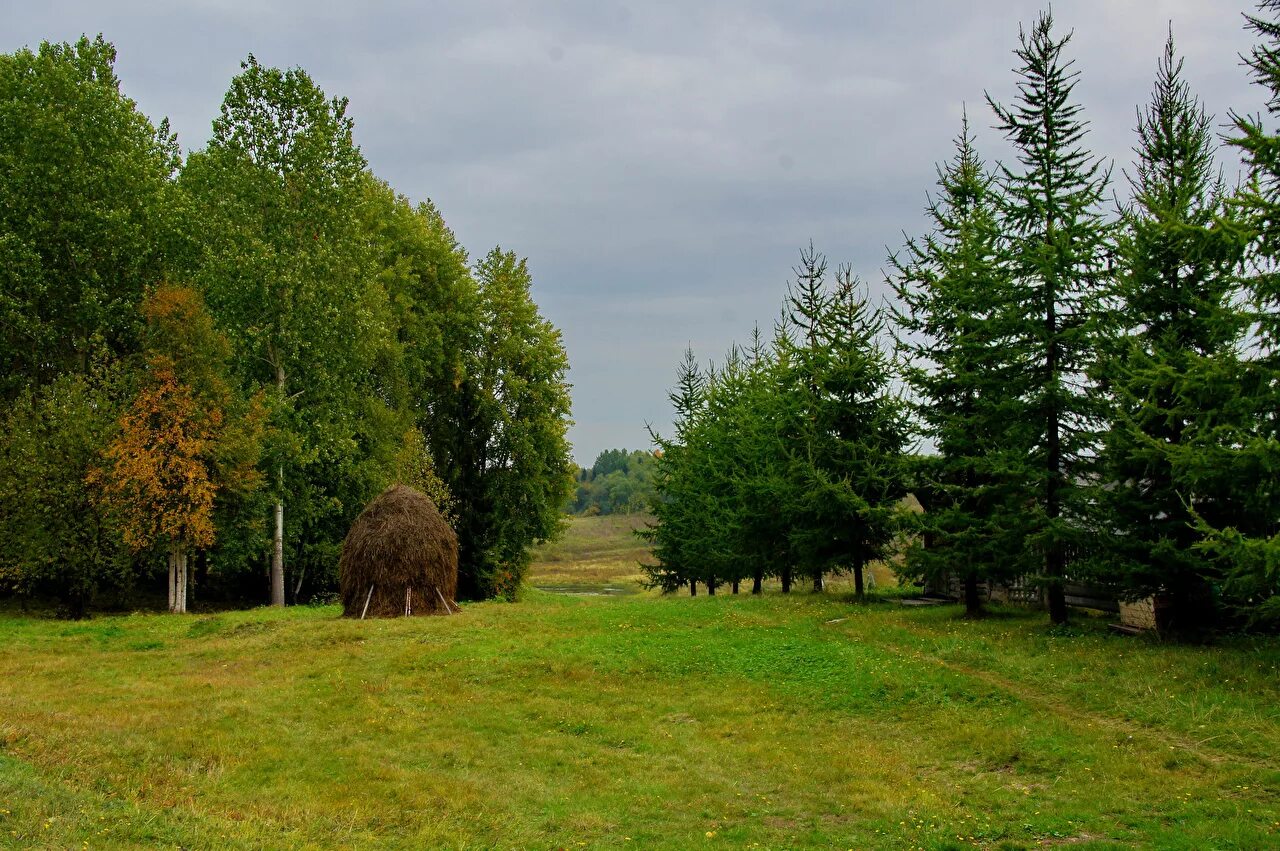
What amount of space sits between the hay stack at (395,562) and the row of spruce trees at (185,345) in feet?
19.6

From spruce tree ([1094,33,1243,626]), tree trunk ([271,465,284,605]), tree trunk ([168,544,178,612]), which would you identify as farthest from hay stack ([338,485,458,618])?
spruce tree ([1094,33,1243,626])

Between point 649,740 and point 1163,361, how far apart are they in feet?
41.6

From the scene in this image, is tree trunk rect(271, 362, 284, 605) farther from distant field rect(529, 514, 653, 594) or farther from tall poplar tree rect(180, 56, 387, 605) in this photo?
distant field rect(529, 514, 653, 594)

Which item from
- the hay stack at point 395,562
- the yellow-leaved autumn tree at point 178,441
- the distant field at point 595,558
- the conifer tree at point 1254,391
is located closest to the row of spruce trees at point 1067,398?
the conifer tree at point 1254,391

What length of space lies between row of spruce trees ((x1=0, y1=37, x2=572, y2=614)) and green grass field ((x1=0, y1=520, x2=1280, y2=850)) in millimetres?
7096

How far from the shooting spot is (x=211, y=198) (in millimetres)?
34250

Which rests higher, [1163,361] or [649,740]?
[1163,361]

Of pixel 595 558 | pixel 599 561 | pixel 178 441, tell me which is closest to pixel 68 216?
pixel 178 441

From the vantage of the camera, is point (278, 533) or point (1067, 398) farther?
point (278, 533)

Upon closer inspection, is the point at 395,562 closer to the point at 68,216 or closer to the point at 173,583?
the point at 173,583

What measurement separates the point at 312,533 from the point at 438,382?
12.3m

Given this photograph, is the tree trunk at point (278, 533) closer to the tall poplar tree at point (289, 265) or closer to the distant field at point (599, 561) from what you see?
the tall poplar tree at point (289, 265)

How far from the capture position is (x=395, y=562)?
88.6 feet

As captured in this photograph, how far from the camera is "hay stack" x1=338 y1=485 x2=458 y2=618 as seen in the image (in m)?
26.9
